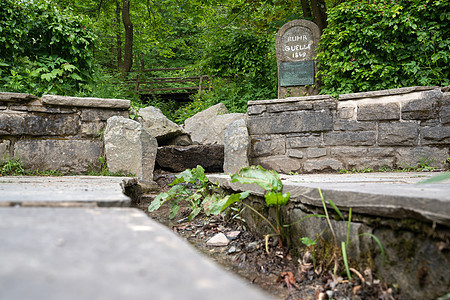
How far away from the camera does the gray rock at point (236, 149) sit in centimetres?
376

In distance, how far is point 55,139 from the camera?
3172 millimetres

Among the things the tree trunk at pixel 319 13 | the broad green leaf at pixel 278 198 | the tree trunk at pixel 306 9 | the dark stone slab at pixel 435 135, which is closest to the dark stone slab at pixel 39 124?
the broad green leaf at pixel 278 198

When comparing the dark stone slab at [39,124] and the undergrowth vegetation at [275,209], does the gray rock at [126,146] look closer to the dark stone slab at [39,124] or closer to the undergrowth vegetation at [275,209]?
the dark stone slab at [39,124]

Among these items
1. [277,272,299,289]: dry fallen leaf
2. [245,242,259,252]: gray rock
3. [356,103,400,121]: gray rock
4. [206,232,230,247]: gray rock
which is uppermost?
[356,103,400,121]: gray rock

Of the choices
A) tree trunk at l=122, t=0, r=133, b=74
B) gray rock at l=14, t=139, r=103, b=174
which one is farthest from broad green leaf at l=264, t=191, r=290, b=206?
tree trunk at l=122, t=0, r=133, b=74

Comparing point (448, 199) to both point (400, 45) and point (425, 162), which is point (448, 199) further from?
point (400, 45)

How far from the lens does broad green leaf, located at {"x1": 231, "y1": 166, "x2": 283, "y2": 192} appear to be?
1547mm

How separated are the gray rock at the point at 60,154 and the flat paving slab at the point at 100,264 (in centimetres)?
268

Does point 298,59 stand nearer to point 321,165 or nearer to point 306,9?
point 306,9

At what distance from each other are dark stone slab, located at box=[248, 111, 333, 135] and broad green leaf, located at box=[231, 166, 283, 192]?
89.2 inches

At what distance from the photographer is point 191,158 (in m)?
4.65

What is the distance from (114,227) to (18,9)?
194 inches

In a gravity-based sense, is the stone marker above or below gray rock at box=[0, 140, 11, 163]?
above

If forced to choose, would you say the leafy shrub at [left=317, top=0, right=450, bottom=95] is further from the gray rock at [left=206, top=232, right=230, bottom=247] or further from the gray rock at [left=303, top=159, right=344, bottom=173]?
the gray rock at [left=206, top=232, right=230, bottom=247]
